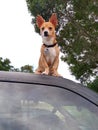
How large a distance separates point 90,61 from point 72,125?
17.0 m

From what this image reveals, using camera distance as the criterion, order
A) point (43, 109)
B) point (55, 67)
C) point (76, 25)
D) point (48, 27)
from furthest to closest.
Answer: point (76, 25)
point (48, 27)
point (55, 67)
point (43, 109)

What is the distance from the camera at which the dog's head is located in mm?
4337

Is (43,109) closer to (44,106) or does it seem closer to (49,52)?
(44,106)

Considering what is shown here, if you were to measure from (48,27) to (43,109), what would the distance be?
156 centimetres

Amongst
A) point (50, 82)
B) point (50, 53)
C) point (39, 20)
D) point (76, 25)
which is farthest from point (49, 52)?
point (76, 25)

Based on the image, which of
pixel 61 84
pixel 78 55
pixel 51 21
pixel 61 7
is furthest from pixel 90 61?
pixel 61 84

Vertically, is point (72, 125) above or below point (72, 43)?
below

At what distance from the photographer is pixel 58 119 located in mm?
2883

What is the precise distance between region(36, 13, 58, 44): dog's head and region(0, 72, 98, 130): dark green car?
1381 mm

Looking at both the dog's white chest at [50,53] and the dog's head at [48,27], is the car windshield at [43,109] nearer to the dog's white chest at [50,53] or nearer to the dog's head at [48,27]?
the dog's white chest at [50,53]

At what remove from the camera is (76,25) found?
63.2 feet

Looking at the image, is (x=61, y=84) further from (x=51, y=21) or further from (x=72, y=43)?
(x=72, y=43)

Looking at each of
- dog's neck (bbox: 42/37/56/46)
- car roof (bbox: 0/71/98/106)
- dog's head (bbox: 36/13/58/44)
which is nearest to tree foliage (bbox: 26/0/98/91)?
dog's head (bbox: 36/13/58/44)

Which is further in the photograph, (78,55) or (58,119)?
(78,55)
